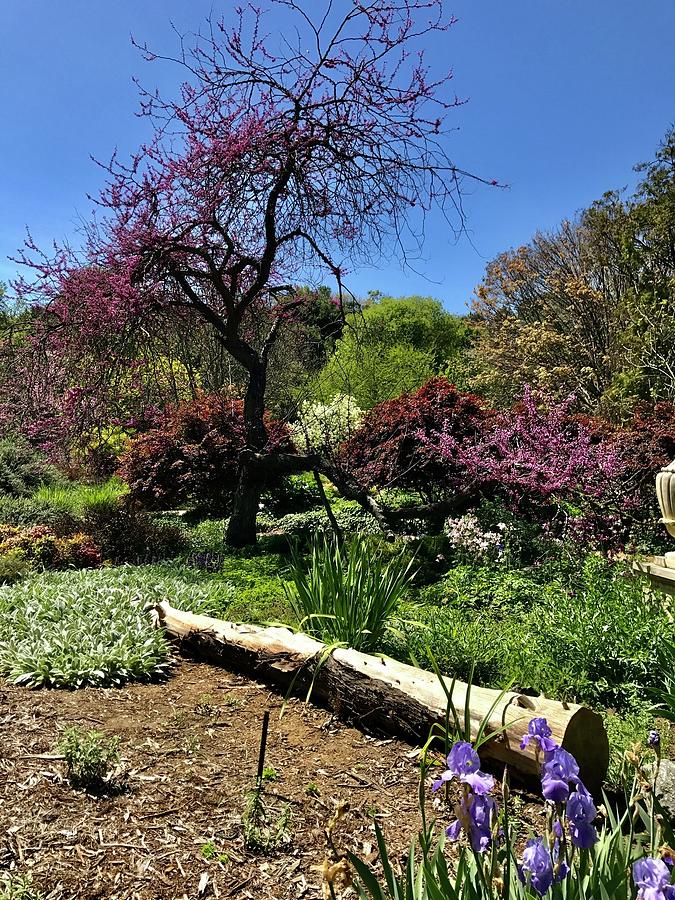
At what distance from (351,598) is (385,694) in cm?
75

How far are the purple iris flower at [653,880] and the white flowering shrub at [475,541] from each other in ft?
18.2

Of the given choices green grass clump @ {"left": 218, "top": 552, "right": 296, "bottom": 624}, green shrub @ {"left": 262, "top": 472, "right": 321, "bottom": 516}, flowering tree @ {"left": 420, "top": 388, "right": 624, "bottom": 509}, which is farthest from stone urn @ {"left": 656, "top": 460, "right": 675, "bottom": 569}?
green shrub @ {"left": 262, "top": 472, "right": 321, "bottom": 516}

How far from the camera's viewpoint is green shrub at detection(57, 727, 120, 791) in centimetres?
280

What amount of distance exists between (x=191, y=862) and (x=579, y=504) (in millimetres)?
6250

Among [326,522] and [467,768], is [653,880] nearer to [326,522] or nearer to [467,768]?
[467,768]

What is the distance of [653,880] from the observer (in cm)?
93

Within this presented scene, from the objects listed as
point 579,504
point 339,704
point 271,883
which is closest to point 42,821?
point 271,883

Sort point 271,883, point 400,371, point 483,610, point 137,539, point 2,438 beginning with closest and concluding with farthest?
point 271,883
point 483,610
point 137,539
point 2,438
point 400,371

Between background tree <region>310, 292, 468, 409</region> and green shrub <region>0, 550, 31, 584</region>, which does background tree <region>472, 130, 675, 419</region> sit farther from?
green shrub <region>0, 550, 31, 584</region>

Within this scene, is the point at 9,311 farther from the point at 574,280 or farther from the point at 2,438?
the point at 574,280

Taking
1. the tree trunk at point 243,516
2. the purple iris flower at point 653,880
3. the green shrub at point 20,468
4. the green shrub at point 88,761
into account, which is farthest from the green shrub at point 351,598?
the green shrub at point 20,468

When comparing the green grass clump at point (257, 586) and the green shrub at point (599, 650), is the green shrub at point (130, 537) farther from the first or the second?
the green shrub at point (599, 650)

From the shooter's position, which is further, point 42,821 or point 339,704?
point 339,704

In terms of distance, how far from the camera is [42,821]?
2568 mm
